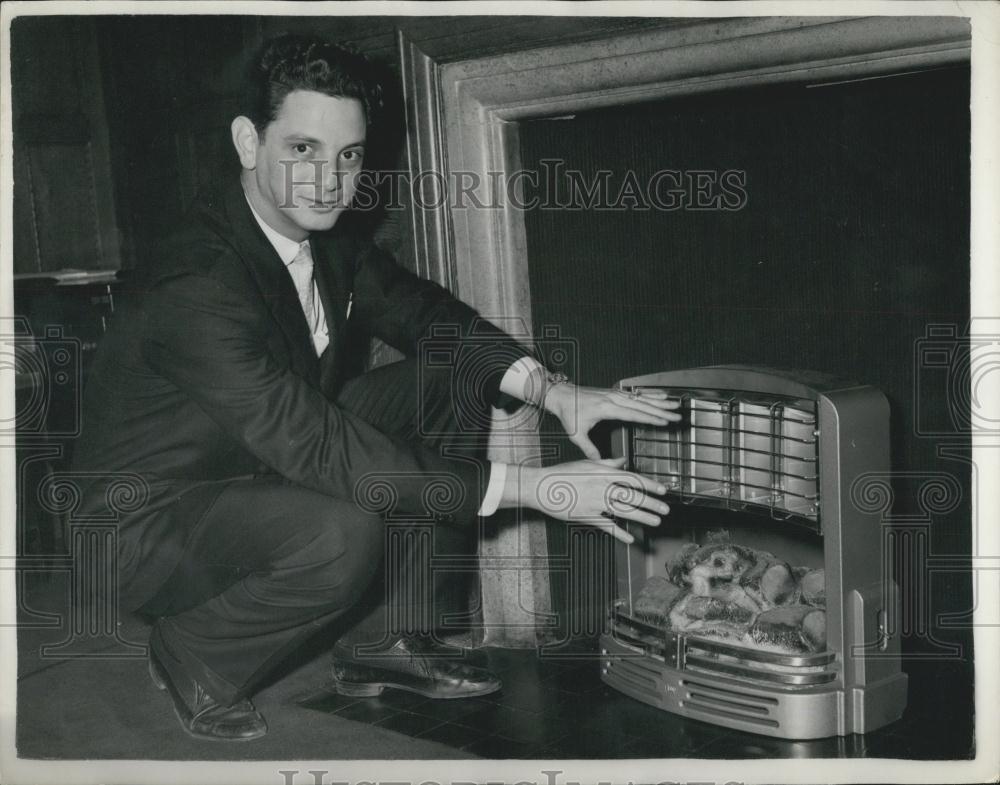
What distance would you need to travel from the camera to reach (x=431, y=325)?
6.35 feet

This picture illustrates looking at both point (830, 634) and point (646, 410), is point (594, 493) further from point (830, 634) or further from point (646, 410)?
point (830, 634)

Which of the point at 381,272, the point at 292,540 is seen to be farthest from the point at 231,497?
the point at 381,272

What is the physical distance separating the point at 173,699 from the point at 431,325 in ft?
2.62

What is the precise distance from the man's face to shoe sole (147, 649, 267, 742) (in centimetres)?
79

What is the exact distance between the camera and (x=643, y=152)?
1880 mm

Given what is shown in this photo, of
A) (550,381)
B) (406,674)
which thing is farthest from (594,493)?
(406,674)

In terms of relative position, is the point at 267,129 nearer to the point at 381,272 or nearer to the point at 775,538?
the point at 381,272

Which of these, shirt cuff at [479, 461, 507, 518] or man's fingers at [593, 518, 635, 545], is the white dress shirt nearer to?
shirt cuff at [479, 461, 507, 518]

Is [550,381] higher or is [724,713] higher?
[550,381]

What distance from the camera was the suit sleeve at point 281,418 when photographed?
1.74 metres

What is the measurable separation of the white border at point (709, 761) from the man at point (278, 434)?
0.37 feet

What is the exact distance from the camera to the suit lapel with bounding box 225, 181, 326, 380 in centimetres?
179

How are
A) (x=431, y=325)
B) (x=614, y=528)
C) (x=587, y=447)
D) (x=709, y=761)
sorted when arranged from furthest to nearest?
(x=431, y=325)
(x=587, y=447)
(x=614, y=528)
(x=709, y=761)

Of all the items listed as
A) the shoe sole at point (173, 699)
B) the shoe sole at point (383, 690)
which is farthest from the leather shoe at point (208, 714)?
the shoe sole at point (383, 690)
